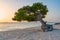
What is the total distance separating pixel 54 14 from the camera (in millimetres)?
4805

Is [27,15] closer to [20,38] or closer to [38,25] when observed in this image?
[20,38]

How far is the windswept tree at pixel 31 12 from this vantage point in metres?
3.63

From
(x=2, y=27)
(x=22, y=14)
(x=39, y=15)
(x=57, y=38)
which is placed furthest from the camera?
(x=2, y=27)

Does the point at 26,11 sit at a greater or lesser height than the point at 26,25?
greater

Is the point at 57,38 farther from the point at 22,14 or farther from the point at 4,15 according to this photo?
the point at 4,15

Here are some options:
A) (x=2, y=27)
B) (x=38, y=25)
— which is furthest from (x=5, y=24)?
(x=38, y=25)

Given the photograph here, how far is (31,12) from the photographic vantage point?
3777mm

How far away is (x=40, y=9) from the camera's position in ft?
12.5

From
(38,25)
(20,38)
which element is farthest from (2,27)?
(20,38)

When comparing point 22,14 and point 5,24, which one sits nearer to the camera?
point 22,14

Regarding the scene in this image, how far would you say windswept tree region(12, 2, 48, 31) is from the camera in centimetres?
363

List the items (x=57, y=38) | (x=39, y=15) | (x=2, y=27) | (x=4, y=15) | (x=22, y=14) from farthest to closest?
1. (x=4, y=15)
2. (x=2, y=27)
3. (x=39, y=15)
4. (x=22, y=14)
5. (x=57, y=38)

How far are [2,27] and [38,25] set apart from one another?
3.02ft

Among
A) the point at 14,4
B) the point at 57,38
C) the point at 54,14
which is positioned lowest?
the point at 57,38
